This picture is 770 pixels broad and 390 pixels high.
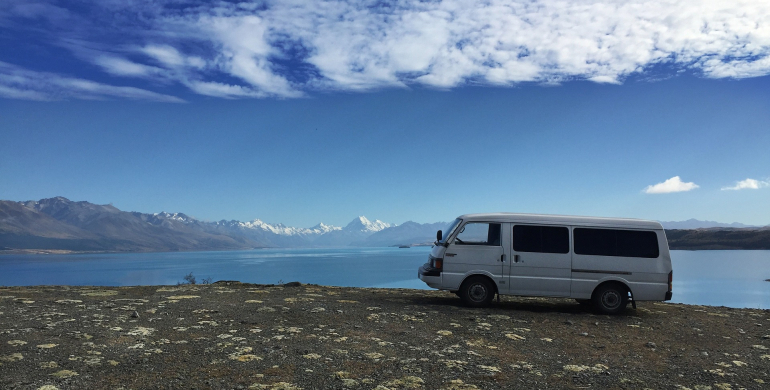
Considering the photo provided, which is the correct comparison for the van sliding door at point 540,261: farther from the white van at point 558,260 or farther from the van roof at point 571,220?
the van roof at point 571,220

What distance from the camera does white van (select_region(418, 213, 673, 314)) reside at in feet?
41.5

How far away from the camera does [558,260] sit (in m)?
12.7

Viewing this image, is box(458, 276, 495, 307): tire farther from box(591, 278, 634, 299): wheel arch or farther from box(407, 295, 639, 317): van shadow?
box(591, 278, 634, 299): wheel arch

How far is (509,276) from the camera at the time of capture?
1281 centimetres

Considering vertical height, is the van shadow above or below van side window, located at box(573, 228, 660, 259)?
below

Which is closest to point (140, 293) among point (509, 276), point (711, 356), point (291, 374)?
point (291, 374)

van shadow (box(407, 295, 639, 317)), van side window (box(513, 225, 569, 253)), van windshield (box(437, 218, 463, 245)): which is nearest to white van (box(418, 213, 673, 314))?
van side window (box(513, 225, 569, 253))

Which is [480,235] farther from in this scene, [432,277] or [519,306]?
[519,306]

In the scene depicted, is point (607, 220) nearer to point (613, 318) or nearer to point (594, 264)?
point (594, 264)

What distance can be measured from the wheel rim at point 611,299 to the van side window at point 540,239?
168 cm

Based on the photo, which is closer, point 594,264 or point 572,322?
point 572,322

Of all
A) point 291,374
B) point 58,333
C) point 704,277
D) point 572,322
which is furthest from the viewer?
point 704,277

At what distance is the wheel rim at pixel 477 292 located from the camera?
1292 centimetres

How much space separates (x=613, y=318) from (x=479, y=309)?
11.2 feet
